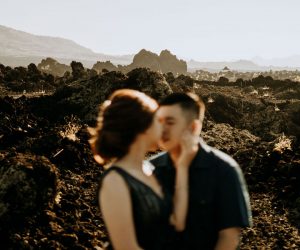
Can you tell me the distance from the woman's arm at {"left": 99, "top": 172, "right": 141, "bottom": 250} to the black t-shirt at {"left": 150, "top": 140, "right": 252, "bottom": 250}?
0.54 metres

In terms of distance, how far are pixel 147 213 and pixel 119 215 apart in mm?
238

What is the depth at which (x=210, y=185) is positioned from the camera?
8.84 feet

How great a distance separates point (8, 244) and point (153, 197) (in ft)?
11.7

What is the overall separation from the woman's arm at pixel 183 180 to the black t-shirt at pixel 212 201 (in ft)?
0.13

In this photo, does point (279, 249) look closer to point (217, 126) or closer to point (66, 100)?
point (217, 126)

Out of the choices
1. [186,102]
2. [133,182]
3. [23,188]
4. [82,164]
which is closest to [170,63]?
[82,164]

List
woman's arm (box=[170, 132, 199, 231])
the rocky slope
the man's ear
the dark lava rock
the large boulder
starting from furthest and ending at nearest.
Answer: the large boulder, the rocky slope, the dark lava rock, the man's ear, woman's arm (box=[170, 132, 199, 231])

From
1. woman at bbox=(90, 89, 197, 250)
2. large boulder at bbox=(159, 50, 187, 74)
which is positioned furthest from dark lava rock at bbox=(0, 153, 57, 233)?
large boulder at bbox=(159, 50, 187, 74)

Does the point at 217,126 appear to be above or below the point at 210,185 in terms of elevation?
below

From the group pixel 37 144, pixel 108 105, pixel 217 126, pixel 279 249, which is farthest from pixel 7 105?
pixel 108 105

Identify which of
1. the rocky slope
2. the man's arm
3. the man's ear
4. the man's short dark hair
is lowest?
the rocky slope

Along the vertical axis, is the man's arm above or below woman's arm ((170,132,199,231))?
below

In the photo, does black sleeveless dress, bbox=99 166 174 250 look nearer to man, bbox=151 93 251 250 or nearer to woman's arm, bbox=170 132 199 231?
woman's arm, bbox=170 132 199 231

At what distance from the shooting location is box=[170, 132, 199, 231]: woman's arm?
8.81ft
